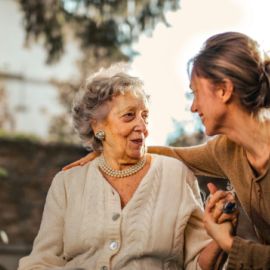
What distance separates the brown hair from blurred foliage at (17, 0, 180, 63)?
14.5 ft

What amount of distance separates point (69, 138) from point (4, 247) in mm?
2277

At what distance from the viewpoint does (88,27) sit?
723 centimetres

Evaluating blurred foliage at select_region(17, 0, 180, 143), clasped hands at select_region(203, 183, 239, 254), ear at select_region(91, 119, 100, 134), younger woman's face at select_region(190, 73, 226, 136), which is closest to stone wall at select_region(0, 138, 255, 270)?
blurred foliage at select_region(17, 0, 180, 143)

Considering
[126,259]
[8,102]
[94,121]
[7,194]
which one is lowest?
[7,194]

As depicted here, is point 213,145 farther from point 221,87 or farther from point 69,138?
point 69,138

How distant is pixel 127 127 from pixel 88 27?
17.2ft

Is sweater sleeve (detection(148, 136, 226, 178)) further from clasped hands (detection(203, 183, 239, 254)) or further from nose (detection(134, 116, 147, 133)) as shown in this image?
clasped hands (detection(203, 183, 239, 254))

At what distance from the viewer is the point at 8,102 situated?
8211mm

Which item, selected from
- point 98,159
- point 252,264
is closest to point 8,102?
point 98,159

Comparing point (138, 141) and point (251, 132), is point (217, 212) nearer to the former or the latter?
point (251, 132)

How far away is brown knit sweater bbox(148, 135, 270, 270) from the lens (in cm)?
182

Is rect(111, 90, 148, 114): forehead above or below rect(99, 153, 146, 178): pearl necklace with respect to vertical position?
above

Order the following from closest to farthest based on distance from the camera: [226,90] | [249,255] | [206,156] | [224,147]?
[249,255] → [226,90] → [224,147] → [206,156]

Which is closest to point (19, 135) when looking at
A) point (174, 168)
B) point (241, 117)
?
point (174, 168)
